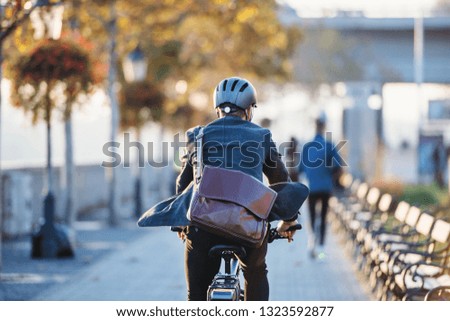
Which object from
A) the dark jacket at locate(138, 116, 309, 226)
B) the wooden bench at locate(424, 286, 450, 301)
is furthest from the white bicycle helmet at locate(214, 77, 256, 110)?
the wooden bench at locate(424, 286, 450, 301)

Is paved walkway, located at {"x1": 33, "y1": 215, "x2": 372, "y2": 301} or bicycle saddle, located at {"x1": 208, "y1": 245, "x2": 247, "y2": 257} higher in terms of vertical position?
bicycle saddle, located at {"x1": 208, "y1": 245, "x2": 247, "y2": 257}

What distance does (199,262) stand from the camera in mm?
7402

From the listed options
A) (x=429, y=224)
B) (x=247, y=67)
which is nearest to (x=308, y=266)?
(x=429, y=224)

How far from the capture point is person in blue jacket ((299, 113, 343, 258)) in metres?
16.5

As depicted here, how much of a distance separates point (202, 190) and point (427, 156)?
46.6m

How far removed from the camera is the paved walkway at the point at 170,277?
13711 mm

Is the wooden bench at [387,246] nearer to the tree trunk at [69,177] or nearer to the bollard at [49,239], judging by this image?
the bollard at [49,239]

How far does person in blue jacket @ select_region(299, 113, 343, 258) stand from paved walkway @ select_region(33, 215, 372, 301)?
772 mm

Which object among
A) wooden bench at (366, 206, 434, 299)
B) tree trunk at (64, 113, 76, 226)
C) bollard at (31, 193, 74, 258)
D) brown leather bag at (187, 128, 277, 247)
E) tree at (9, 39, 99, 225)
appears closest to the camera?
brown leather bag at (187, 128, 277, 247)

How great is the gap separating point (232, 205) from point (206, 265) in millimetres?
449

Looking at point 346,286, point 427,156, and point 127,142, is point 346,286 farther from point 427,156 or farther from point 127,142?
point 427,156

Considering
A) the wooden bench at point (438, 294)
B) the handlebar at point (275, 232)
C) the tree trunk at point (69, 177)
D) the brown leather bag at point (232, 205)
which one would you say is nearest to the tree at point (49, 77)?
the tree trunk at point (69, 177)

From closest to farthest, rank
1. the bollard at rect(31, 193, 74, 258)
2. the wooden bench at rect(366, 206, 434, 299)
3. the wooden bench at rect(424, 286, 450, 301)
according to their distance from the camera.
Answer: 1. the wooden bench at rect(424, 286, 450, 301)
2. the wooden bench at rect(366, 206, 434, 299)
3. the bollard at rect(31, 193, 74, 258)

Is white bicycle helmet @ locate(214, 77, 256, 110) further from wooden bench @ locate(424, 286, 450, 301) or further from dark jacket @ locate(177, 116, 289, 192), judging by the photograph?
wooden bench @ locate(424, 286, 450, 301)
